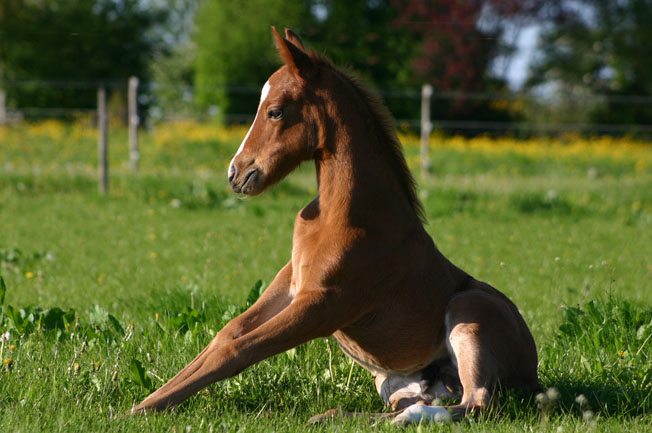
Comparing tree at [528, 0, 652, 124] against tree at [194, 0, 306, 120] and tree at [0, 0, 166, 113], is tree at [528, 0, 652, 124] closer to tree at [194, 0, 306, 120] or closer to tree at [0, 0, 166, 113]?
tree at [194, 0, 306, 120]

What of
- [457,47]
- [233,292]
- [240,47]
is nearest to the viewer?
[233,292]

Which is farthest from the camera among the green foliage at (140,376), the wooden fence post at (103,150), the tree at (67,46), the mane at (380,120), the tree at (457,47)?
the tree at (67,46)

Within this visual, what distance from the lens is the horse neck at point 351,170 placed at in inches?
122

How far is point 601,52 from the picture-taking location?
2702 cm

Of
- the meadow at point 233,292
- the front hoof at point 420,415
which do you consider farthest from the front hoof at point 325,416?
the front hoof at point 420,415

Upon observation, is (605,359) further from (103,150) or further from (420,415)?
(103,150)

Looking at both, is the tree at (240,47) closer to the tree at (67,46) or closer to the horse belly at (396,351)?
the tree at (67,46)

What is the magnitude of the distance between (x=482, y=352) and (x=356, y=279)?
0.61 meters

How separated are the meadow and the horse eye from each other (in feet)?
4.12

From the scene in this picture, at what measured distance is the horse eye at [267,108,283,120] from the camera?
121 inches

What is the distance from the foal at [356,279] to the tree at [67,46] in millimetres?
22081

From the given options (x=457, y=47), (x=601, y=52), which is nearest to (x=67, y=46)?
(x=457, y=47)

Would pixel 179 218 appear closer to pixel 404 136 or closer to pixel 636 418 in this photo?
pixel 636 418

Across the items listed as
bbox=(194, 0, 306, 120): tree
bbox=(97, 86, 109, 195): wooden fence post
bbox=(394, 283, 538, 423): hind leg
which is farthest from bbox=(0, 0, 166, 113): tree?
bbox=(394, 283, 538, 423): hind leg
